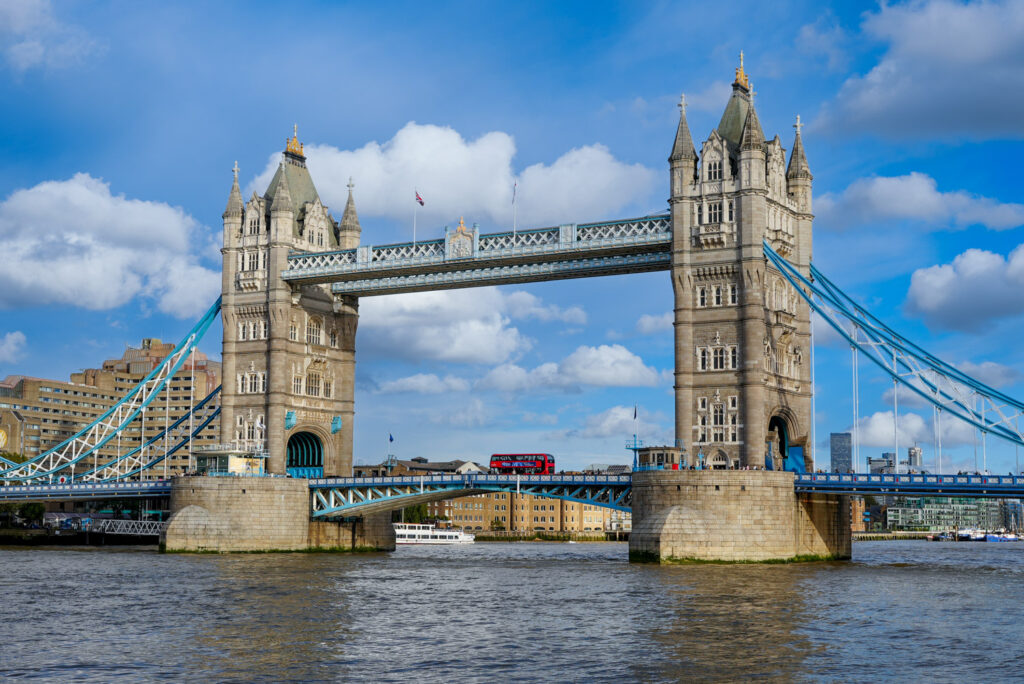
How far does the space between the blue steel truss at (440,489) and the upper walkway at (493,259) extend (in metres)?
15.4

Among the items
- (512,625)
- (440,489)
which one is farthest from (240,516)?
(512,625)

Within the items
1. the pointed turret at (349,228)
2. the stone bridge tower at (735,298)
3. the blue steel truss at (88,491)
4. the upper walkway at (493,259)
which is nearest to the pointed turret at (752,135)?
the stone bridge tower at (735,298)

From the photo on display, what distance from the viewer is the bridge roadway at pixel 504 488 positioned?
7788cm

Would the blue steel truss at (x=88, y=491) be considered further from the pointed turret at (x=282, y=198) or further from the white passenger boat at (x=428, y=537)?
the white passenger boat at (x=428, y=537)

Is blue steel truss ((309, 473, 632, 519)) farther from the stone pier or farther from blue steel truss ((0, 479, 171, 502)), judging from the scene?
blue steel truss ((0, 479, 171, 502))

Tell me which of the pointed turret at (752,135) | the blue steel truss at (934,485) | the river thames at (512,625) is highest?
the pointed turret at (752,135)

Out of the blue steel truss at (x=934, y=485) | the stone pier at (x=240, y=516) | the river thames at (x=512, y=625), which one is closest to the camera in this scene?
the river thames at (x=512, y=625)

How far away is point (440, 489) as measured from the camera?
9981cm

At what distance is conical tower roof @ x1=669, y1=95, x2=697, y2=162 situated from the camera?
89.8 metres

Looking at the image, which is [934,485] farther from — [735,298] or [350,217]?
[350,217]

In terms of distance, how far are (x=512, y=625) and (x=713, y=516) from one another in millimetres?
32105

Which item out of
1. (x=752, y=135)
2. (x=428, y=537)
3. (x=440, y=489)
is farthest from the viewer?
(x=428, y=537)

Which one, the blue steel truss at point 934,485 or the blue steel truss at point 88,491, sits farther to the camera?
the blue steel truss at point 88,491

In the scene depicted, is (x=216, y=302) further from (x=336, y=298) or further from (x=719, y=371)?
(x=719, y=371)
